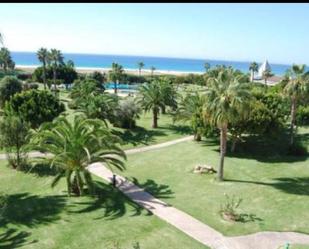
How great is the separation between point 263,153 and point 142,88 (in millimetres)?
19906

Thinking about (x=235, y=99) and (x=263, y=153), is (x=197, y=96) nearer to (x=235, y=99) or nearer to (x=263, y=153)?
(x=263, y=153)

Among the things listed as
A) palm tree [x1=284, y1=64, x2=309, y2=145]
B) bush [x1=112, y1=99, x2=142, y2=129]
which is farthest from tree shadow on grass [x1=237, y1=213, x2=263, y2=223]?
bush [x1=112, y1=99, x2=142, y2=129]

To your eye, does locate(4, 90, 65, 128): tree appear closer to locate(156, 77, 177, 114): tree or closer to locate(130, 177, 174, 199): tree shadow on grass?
locate(156, 77, 177, 114): tree

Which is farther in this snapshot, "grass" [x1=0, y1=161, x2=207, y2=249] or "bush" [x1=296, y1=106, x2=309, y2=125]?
"bush" [x1=296, y1=106, x2=309, y2=125]

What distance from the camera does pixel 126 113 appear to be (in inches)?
1930

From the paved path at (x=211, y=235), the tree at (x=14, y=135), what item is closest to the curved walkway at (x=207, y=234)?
the paved path at (x=211, y=235)

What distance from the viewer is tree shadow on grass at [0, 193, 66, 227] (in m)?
22.3

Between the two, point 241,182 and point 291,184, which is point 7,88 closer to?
point 241,182

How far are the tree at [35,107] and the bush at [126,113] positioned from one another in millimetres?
7860

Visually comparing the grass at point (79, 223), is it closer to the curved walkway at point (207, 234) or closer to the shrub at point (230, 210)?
the curved walkway at point (207, 234)

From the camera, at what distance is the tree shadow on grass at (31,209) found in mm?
22344

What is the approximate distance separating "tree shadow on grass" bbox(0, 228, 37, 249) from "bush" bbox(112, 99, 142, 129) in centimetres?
2744

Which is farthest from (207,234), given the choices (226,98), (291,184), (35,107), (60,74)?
(60,74)

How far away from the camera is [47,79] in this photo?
93.6 m
